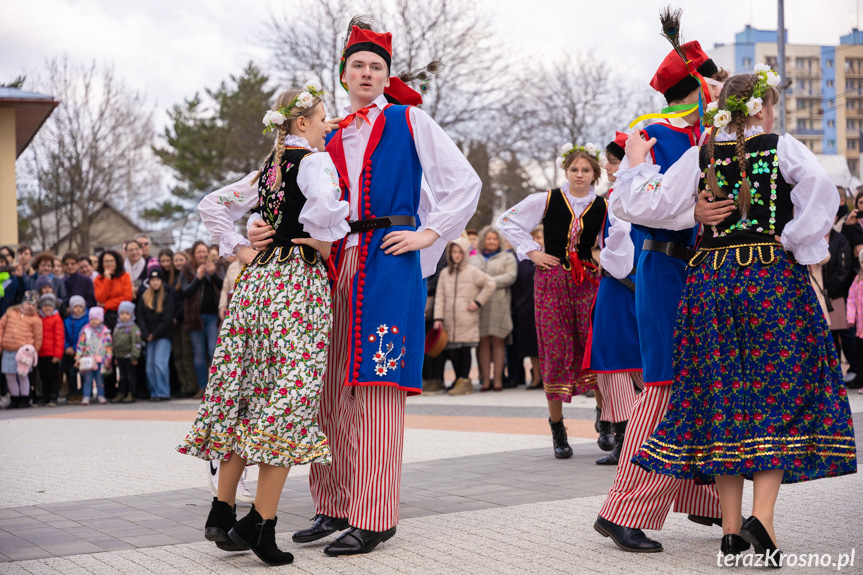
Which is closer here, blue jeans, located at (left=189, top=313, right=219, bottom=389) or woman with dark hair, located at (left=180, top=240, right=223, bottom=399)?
woman with dark hair, located at (left=180, top=240, right=223, bottom=399)

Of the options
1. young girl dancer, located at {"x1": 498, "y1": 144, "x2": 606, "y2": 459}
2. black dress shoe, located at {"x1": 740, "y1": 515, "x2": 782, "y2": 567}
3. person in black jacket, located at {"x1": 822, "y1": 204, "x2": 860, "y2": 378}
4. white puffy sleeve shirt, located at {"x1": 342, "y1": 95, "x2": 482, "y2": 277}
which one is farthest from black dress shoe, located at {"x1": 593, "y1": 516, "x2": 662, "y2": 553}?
person in black jacket, located at {"x1": 822, "y1": 204, "x2": 860, "y2": 378}

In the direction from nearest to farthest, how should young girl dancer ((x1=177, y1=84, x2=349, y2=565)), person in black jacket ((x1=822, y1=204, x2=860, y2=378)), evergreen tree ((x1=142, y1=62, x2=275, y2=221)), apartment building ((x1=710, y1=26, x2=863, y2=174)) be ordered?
young girl dancer ((x1=177, y1=84, x2=349, y2=565)), person in black jacket ((x1=822, y1=204, x2=860, y2=378)), evergreen tree ((x1=142, y1=62, x2=275, y2=221)), apartment building ((x1=710, y1=26, x2=863, y2=174))

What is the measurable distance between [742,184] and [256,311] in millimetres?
1995

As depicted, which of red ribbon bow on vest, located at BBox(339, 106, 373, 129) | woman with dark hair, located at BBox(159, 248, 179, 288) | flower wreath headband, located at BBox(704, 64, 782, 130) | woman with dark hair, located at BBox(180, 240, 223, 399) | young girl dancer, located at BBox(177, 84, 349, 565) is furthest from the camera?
woman with dark hair, located at BBox(159, 248, 179, 288)

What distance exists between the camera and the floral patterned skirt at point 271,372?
13.1 ft

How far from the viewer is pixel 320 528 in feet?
14.6

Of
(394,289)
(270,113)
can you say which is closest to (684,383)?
(394,289)

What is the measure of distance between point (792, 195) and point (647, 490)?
1310 millimetres

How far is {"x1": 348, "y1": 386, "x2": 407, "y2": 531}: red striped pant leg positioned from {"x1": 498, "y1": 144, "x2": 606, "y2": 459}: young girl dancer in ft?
9.43

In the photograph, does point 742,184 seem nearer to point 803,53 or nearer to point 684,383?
point 684,383

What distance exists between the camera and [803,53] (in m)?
105

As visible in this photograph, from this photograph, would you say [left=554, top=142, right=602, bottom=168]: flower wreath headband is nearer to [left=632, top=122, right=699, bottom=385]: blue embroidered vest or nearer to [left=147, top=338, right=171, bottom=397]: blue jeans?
[left=632, top=122, right=699, bottom=385]: blue embroidered vest

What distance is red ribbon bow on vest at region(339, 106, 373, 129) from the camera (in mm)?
4488

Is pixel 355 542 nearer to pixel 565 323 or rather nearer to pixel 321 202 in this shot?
pixel 321 202
